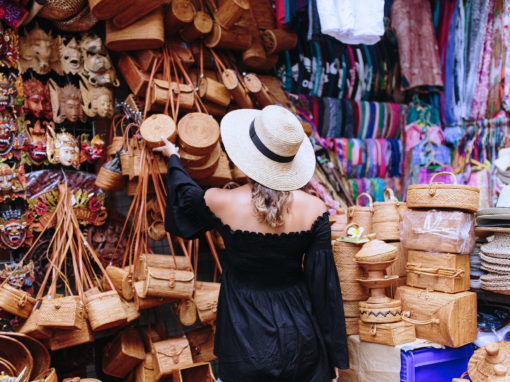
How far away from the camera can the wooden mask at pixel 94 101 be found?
10.8 ft

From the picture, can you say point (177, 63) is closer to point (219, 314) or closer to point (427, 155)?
point (219, 314)

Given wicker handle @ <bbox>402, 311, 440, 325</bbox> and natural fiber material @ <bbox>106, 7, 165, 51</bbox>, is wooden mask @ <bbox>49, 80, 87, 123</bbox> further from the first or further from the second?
wicker handle @ <bbox>402, 311, 440, 325</bbox>

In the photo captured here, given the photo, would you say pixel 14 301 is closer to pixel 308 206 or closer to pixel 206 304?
pixel 206 304

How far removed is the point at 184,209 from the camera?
8.23ft

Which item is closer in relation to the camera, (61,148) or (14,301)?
(14,301)

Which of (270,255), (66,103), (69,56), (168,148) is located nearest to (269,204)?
(270,255)

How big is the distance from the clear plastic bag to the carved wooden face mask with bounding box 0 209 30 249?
2238 mm

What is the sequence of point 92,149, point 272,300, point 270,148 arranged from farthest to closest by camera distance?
point 92,149
point 272,300
point 270,148

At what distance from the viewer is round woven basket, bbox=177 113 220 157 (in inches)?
120

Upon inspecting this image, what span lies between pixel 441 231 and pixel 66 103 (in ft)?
7.77

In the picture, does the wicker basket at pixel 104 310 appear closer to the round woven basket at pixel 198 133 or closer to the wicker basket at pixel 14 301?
the wicker basket at pixel 14 301

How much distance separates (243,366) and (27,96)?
6.76ft

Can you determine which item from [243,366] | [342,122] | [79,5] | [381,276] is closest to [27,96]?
[79,5]

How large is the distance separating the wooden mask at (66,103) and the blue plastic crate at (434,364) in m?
2.39
